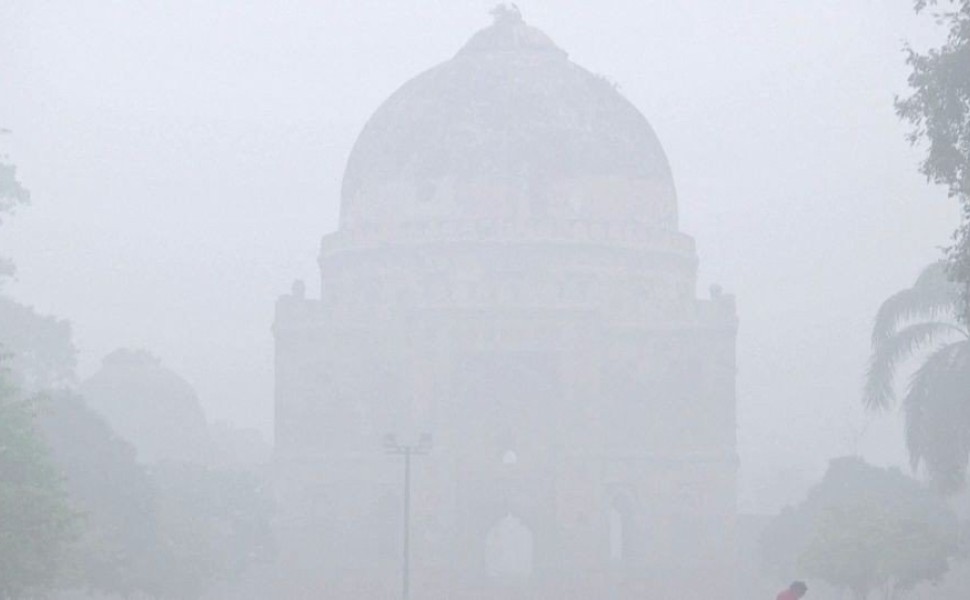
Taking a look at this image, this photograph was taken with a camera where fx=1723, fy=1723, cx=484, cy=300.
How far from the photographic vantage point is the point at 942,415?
24156mm

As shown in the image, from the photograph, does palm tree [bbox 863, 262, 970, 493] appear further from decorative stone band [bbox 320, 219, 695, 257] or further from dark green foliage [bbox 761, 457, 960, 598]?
decorative stone band [bbox 320, 219, 695, 257]

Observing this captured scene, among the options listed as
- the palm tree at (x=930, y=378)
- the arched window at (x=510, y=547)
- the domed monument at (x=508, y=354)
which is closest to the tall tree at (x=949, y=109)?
the palm tree at (x=930, y=378)

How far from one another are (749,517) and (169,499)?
1541 cm

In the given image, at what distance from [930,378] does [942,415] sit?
647 millimetres

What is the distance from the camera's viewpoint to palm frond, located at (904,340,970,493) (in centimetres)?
2409

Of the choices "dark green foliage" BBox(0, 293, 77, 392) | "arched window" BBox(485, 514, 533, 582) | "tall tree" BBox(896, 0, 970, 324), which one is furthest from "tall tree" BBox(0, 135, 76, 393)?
"tall tree" BBox(896, 0, 970, 324)

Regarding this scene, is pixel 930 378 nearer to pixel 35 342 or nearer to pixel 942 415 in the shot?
pixel 942 415

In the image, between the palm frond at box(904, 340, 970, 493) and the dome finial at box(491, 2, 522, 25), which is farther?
the dome finial at box(491, 2, 522, 25)

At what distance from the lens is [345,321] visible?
41.3m

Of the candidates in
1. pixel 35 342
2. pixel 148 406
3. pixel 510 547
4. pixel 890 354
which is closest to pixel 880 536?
pixel 890 354

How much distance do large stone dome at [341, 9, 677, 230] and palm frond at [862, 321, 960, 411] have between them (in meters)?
16.4

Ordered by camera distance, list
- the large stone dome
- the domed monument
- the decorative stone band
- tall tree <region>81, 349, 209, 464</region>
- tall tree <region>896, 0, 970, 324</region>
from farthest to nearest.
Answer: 1. tall tree <region>81, 349, 209, 464</region>
2. the large stone dome
3. the decorative stone band
4. the domed monument
5. tall tree <region>896, 0, 970, 324</region>

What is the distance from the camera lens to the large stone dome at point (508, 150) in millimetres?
42062

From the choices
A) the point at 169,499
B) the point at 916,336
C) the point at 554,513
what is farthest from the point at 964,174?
the point at 554,513
